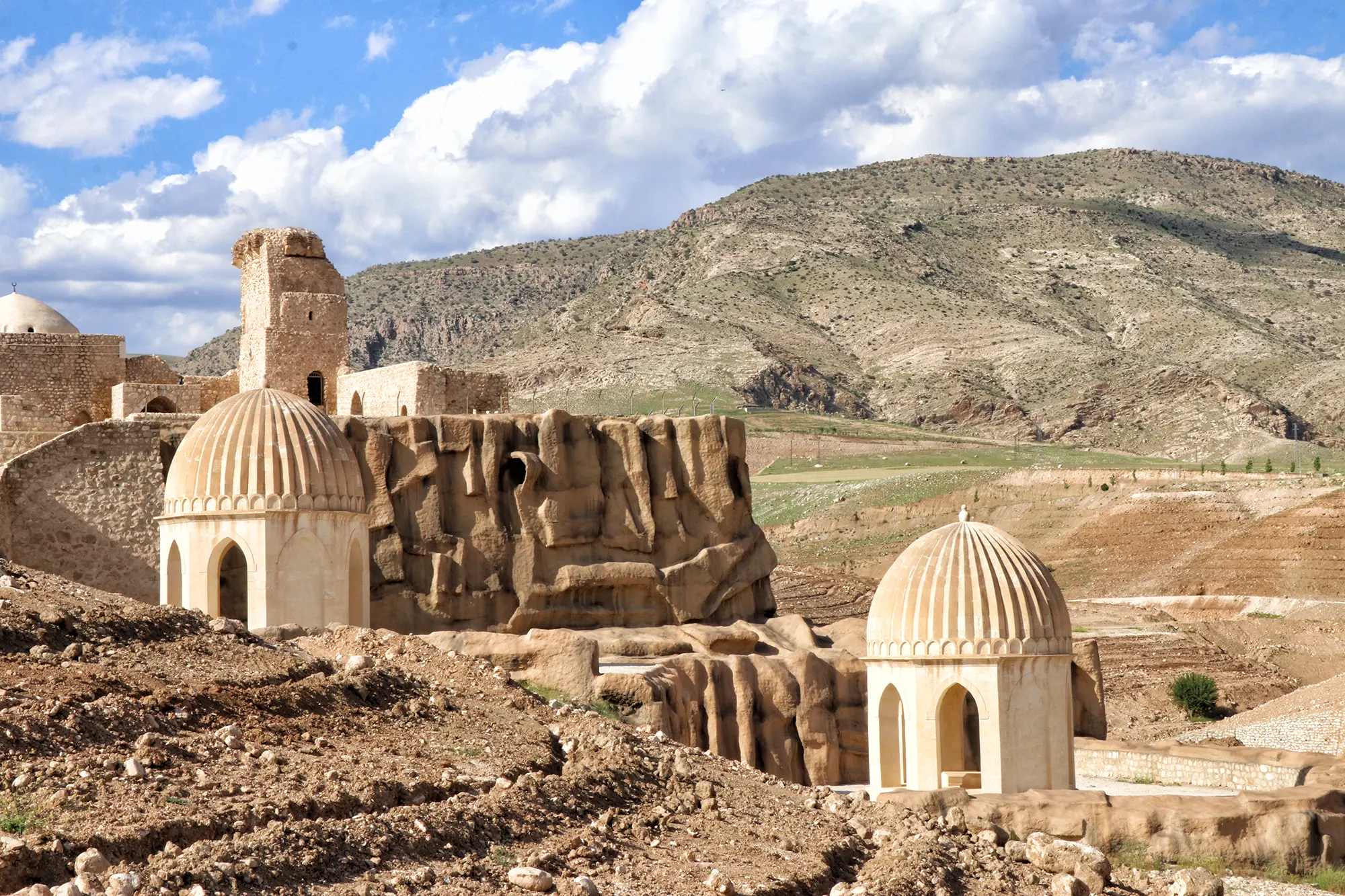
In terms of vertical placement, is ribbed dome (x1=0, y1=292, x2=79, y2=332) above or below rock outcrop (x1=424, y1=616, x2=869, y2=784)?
above

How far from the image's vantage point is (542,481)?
86.8ft

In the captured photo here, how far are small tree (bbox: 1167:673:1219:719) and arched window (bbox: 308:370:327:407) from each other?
1856 cm

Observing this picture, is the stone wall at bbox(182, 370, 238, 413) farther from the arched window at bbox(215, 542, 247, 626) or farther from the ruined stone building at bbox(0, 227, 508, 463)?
the arched window at bbox(215, 542, 247, 626)

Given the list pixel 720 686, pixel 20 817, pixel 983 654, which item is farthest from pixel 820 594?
pixel 20 817

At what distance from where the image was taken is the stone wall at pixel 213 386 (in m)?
31.2

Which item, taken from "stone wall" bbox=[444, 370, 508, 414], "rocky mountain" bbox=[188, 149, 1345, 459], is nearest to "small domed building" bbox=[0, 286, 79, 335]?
"stone wall" bbox=[444, 370, 508, 414]

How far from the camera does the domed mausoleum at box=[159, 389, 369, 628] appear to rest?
62.6ft

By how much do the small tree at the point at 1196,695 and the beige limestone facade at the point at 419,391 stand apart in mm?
15665

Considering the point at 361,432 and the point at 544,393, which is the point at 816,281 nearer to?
the point at 544,393

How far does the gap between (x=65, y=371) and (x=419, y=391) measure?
6038mm

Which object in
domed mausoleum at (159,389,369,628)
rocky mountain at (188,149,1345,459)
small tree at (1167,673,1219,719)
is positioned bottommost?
small tree at (1167,673,1219,719)

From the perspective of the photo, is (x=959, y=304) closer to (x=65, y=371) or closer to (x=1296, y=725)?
(x=1296, y=725)

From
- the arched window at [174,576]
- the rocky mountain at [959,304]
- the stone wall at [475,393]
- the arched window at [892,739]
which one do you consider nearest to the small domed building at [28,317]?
the stone wall at [475,393]

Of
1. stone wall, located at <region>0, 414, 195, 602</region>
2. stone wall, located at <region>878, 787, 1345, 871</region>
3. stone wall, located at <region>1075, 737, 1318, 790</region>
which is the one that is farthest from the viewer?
stone wall, located at <region>0, 414, 195, 602</region>
